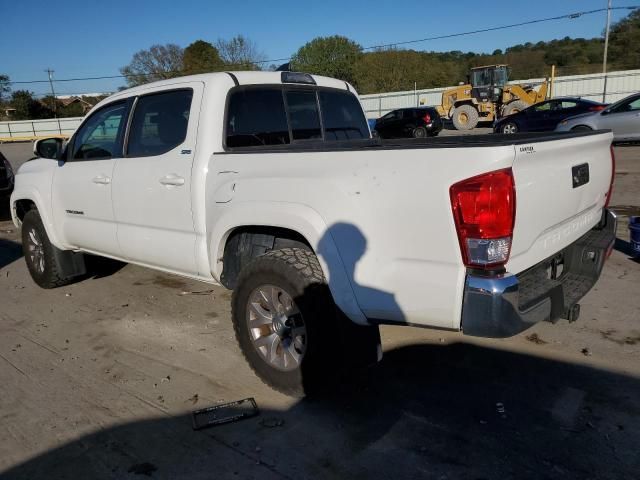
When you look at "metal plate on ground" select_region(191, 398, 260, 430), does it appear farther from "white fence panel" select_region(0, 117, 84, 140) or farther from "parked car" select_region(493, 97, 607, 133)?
"white fence panel" select_region(0, 117, 84, 140)

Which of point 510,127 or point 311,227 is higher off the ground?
point 311,227

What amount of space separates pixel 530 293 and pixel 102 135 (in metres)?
3.87

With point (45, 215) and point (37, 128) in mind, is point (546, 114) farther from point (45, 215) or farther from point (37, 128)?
point (37, 128)

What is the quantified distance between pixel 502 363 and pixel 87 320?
3656mm

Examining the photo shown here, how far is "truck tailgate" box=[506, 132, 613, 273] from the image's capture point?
243 cm

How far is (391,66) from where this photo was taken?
178 feet

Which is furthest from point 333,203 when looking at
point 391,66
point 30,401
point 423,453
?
point 391,66

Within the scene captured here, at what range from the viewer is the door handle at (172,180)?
143 inches

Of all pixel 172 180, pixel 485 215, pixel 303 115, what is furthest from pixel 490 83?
pixel 485 215

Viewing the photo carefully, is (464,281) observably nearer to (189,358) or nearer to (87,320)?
(189,358)

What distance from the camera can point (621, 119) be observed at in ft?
46.9

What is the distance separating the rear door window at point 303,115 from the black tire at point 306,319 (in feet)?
4.68

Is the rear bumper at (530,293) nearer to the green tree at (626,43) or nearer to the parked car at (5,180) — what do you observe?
the parked car at (5,180)

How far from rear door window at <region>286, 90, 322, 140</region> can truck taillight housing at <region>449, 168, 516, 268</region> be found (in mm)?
2170
